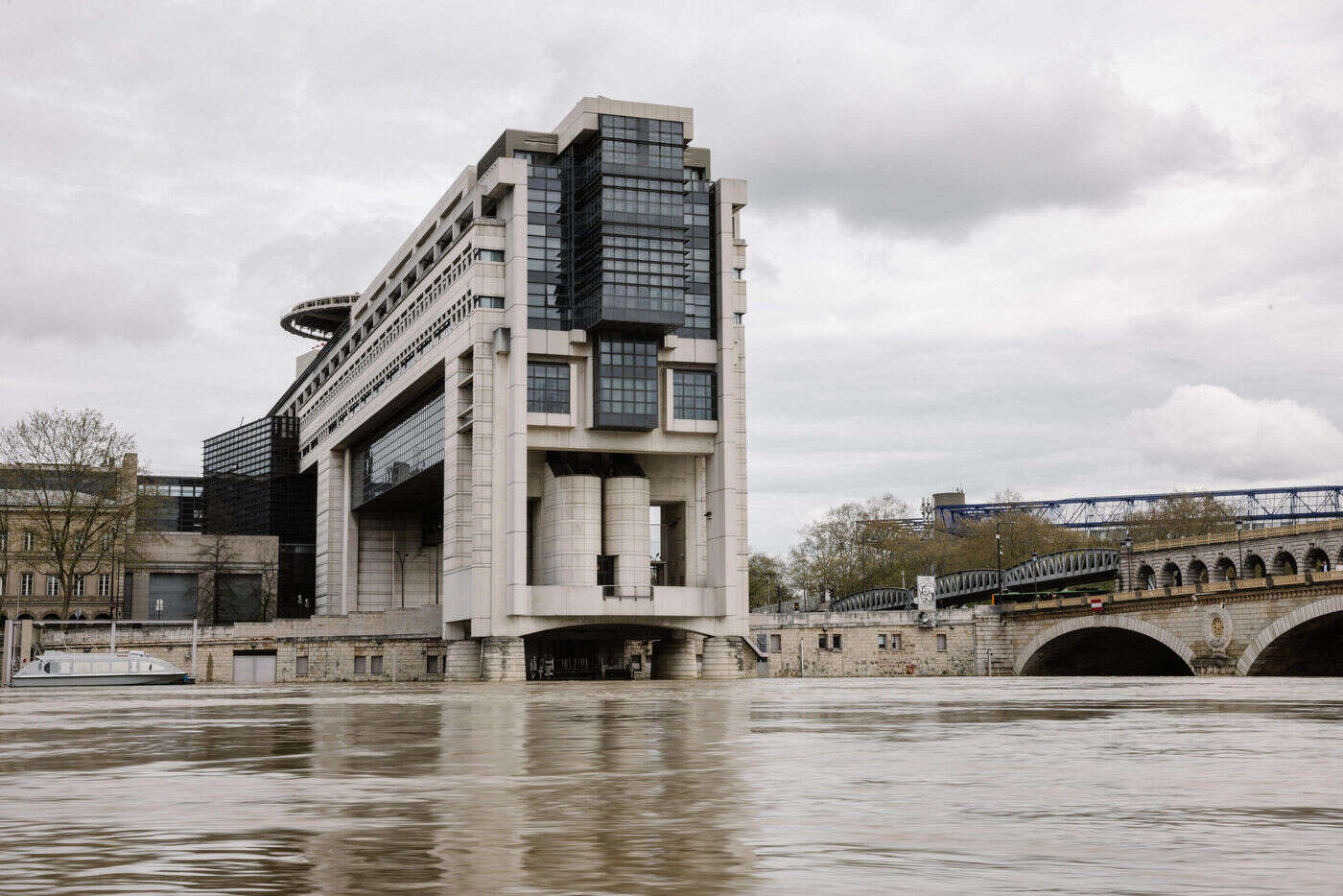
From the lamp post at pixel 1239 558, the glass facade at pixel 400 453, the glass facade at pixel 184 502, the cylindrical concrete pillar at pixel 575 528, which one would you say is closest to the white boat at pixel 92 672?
the cylindrical concrete pillar at pixel 575 528

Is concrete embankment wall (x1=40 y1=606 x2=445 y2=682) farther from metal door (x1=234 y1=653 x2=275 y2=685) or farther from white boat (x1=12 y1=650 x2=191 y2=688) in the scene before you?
white boat (x1=12 y1=650 x2=191 y2=688)

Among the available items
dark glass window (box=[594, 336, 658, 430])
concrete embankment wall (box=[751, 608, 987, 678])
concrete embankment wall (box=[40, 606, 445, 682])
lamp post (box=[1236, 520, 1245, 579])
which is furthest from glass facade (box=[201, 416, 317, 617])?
lamp post (box=[1236, 520, 1245, 579])

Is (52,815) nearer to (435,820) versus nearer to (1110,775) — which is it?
(435,820)

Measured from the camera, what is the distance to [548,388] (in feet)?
316

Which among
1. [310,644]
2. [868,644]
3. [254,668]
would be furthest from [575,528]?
[868,644]

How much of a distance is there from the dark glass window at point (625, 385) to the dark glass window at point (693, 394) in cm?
179

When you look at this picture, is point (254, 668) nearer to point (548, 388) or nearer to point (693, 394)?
point (548, 388)

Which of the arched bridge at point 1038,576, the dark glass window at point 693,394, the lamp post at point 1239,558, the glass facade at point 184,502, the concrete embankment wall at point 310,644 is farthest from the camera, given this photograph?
the glass facade at point 184,502

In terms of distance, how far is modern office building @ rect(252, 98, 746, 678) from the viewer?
95938mm

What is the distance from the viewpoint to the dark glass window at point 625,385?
96.4m

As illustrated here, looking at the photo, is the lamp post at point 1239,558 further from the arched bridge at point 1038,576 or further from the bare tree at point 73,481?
the bare tree at point 73,481

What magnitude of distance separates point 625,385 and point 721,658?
2014 cm

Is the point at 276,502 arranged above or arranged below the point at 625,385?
below

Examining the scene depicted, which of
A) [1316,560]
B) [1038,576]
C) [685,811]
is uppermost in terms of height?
[1316,560]
